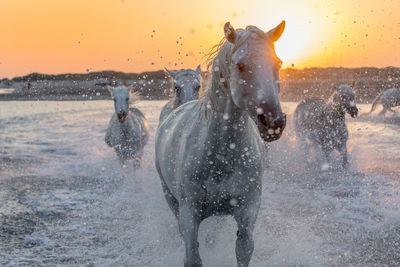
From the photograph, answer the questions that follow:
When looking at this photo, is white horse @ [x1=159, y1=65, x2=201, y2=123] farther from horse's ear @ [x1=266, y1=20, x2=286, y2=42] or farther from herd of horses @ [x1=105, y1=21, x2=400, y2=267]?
horse's ear @ [x1=266, y1=20, x2=286, y2=42]

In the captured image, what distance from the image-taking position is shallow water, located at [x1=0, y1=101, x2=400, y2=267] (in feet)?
13.4

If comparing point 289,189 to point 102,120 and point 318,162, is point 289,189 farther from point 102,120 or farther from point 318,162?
point 102,120

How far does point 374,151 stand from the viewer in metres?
10.2

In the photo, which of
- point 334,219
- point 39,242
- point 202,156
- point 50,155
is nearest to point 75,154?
point 50,155

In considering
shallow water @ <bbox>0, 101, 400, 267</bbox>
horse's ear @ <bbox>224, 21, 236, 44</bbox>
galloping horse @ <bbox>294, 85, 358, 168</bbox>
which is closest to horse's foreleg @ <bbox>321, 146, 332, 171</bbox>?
galloping horse @ <bbox>294, 85, 358, 168</bbox>

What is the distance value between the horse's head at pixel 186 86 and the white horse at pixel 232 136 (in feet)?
7.81

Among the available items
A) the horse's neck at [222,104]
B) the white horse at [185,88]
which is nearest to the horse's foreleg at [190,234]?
the horse's neck at [222,104]

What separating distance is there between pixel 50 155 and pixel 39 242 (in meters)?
6.76

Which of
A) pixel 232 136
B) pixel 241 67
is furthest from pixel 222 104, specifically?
pixel 241 67

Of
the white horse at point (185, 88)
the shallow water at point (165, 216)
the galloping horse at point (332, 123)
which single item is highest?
the white horse at point (185, 88)

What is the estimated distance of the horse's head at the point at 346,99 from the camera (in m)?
7.51

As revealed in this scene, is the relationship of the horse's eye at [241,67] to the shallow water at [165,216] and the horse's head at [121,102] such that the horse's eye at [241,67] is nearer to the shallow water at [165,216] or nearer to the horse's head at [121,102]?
the shallow water at [165,216]

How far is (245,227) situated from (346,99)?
5.93m

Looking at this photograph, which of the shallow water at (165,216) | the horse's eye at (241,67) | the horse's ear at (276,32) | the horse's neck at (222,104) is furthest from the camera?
the shallow water at (165,216)
